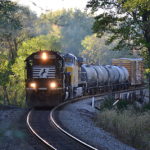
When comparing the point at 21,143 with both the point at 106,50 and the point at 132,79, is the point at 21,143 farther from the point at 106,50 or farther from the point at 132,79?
the point at 106,50

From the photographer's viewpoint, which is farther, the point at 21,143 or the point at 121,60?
the point at 121,60

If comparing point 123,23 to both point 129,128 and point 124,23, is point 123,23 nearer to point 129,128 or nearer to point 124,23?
point 124,23

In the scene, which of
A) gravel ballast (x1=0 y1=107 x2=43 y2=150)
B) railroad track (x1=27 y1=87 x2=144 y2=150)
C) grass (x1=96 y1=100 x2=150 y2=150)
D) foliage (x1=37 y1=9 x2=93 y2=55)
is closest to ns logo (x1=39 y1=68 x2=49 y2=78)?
gravel ballast (x1=0 y1=107 x2=43 y2=150)

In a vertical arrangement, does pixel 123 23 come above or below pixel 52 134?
above

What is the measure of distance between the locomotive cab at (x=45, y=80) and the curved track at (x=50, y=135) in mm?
3218

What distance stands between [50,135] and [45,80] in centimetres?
872

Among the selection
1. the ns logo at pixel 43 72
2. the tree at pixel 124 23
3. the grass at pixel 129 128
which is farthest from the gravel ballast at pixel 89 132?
the tree at pixel 124 23

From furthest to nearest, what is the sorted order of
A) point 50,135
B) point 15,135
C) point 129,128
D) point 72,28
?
point 72,28 < point 129,128 < point 50,135 < point 15,135

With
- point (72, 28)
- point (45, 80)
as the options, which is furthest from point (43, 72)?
point (72, 28)

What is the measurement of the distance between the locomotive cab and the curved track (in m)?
3.22

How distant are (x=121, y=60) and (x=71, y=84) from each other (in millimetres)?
24611

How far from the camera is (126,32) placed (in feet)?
81.9

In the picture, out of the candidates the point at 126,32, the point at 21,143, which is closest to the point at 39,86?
the point at 126,32

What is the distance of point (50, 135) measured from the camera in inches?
556
